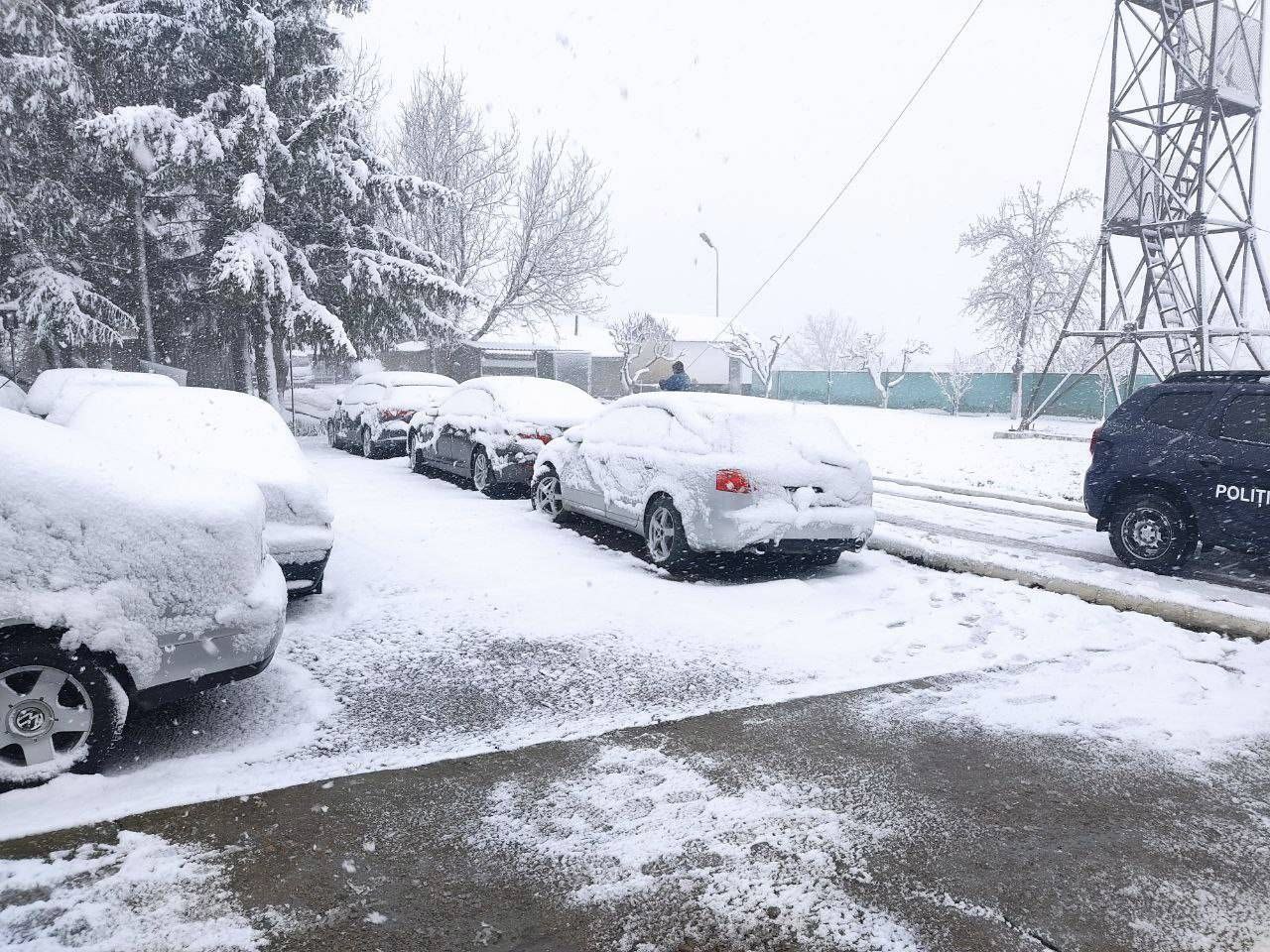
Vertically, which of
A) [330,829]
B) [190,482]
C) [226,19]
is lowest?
[330,829]

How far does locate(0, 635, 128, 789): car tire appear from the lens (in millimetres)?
3348

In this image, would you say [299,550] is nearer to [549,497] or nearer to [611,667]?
[611,667]

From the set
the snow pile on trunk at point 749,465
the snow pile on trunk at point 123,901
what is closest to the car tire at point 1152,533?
the snow pile on trunk at point 749,465

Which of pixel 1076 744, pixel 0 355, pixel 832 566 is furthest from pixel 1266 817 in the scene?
pixel 0 355

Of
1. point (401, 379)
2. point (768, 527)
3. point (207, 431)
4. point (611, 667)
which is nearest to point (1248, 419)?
point (768, 527)

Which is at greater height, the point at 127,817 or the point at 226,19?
the point at 226,19

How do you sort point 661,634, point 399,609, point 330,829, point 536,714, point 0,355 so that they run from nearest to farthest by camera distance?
point 330,829, point 536,714, point 661,634, point 399,609, point 0,355

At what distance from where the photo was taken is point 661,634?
575cm

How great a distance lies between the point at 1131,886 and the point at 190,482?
14.0ft

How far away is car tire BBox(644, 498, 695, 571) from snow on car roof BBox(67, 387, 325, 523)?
289 centimetres

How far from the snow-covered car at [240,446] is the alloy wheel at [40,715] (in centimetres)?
180

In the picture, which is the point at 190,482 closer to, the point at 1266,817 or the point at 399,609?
the point at 399,609

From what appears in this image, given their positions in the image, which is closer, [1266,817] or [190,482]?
[1266,817]

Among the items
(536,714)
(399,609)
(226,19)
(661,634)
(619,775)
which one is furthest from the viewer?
(226,19)
